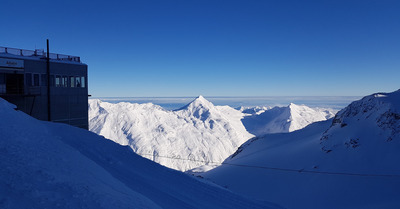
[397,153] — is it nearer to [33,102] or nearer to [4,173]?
[4,173]

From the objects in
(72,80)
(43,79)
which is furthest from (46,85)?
(72,80)

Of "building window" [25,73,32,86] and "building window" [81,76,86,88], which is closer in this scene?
"building window" [25,73,32,86]

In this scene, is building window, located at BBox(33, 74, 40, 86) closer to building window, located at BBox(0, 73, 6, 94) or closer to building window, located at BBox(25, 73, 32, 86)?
building window, located at BBox(25, 73, 32, 86)

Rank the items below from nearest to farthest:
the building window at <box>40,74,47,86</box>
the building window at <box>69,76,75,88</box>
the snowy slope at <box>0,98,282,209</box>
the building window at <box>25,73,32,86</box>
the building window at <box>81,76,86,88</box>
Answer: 1. the snowy slope at <box>0,98,282,209</box>
2. the building window at <box>25,73,32,86</box>
3. the building window at <box>40,74,47,86</box>
4. the building window at <box>69,76,75,88</box>
5. the building window at <box>81,76,86,88</box>

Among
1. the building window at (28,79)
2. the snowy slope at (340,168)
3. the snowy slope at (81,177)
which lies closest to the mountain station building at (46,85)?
the building window at (28,79)

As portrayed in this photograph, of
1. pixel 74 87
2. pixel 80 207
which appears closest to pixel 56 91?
pixel 74 87

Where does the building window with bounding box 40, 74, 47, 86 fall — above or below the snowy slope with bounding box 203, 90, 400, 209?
above

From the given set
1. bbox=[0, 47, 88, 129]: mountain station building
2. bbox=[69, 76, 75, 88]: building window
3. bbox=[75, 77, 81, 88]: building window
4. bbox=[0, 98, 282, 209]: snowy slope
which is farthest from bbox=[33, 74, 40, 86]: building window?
bbox=[0, 98, 282, 209]: snowy slope
